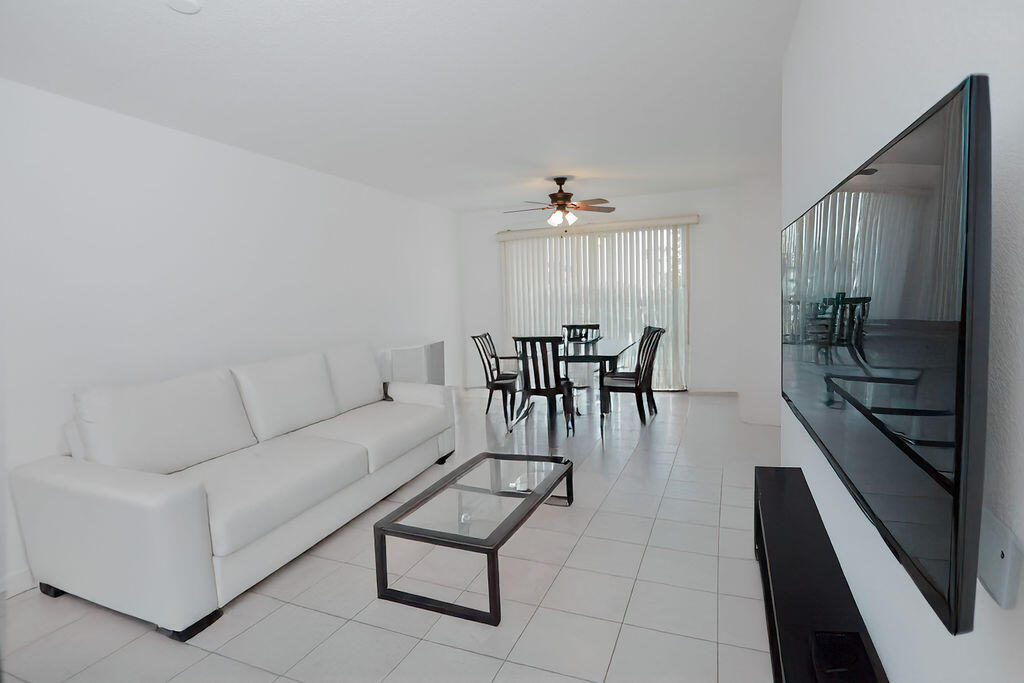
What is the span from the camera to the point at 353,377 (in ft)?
13.4

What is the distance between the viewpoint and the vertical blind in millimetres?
6625

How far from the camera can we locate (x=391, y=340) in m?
5.58

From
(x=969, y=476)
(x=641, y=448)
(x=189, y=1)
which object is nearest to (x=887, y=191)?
(x=969, y=476)

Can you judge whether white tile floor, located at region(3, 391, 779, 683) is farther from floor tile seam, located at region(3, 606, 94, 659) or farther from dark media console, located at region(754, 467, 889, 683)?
dark media console, located at region(754, 467, 889, 683)

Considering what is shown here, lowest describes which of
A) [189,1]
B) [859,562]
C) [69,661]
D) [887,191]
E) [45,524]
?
[69,661]

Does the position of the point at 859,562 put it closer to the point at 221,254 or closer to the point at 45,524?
the point at 45,524

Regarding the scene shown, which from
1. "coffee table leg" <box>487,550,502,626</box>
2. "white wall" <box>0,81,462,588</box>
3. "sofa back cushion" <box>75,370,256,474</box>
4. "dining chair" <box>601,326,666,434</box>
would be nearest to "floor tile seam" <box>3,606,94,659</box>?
"white wall" <box>0,81,462,588</box>

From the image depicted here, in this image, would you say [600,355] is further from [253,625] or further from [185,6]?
[185,6]

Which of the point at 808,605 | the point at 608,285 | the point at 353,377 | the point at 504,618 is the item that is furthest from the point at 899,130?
the point at 608,285

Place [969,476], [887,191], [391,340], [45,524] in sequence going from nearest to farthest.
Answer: [969,476]
[887,191]
[45,524]
[391,340]

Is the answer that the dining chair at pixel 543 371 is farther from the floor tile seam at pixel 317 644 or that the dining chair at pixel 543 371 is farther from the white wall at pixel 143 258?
the floor tile seam at pixel 317 644

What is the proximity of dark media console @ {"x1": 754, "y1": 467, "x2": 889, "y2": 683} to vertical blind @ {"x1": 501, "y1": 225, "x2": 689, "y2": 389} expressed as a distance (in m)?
4.32

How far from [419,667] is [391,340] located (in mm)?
3987

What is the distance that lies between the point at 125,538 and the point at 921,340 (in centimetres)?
267
